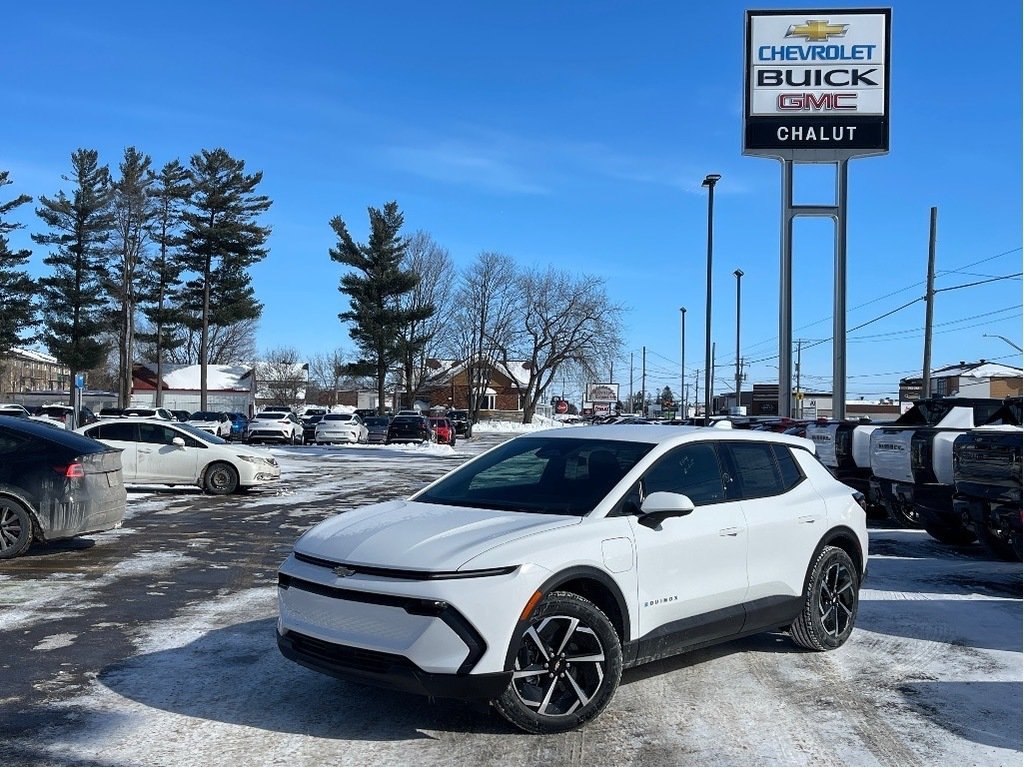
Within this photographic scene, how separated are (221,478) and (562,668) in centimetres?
1394

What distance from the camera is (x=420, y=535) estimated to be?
5168 millimetres

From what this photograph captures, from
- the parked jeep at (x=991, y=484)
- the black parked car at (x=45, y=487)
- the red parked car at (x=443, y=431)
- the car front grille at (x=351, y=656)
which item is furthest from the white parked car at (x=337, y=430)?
the car front grille at (x=351, y=656)

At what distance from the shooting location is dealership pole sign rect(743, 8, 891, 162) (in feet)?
86.7

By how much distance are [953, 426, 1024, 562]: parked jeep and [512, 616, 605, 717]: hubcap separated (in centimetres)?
663

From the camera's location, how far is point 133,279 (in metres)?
60.4

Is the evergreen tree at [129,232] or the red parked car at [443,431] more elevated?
the evergreen tree at [129,232]

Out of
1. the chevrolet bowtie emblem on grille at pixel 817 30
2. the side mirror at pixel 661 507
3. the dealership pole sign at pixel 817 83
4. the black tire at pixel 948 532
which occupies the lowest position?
the black tire at pixel 948 532

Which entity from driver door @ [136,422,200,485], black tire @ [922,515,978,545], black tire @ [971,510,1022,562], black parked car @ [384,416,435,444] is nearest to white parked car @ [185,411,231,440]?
black parked car @ [384,416,435,444]

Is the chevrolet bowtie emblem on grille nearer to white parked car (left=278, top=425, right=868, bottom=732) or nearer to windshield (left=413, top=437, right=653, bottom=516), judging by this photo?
white parked car (left=278, top=425, right=868, bottom=732)

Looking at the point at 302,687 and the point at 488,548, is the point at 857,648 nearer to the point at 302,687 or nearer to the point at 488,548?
the point at 488,548

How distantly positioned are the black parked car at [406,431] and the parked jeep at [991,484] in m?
31.9

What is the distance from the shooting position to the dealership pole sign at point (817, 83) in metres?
26.4

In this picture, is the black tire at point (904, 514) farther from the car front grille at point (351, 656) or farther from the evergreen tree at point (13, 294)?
the evergreen tree at point (13, 294)

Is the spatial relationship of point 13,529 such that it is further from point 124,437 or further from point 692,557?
point 124,437
